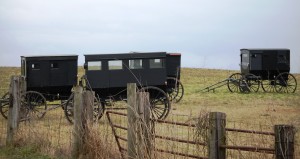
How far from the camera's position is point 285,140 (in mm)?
3959

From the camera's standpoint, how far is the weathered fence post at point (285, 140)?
3938mm

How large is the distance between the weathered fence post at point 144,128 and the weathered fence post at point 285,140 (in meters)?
1.96

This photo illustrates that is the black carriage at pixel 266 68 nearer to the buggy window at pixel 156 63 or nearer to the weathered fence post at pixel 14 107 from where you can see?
the buggy window at pixel 156 63

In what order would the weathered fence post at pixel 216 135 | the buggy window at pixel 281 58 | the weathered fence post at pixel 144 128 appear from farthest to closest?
1. the buggy window at pixel 281 58
2. the weathered fence post at pixel 144 128
3. the weathered fence post at pixel 216 135

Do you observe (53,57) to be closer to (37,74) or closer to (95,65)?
(37,74)

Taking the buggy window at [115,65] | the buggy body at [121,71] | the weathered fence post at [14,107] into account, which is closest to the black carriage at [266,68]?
the buggy body at [121,71]

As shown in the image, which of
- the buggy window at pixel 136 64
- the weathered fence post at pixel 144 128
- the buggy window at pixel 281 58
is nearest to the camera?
the weathered fence post at pixel 144 128

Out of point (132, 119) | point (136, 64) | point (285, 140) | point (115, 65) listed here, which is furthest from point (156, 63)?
point (285, 140)

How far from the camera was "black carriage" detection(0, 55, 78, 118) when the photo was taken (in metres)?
14.6

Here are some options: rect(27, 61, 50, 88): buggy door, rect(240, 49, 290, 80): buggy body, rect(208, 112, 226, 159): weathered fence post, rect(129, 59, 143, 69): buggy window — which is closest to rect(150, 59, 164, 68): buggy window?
rect(129, 59, 143, 69): buggy window

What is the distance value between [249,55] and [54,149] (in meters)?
19.2

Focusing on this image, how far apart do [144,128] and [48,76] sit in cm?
977

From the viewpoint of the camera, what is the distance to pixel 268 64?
25.1 m

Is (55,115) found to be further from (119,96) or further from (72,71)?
(119,96)
